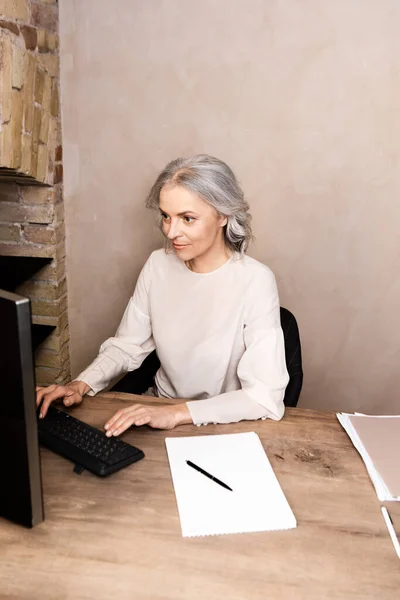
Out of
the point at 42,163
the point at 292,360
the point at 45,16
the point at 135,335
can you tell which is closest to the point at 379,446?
the point at 292,360

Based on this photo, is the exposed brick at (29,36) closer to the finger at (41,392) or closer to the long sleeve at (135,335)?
the long sleeve at (135,335)

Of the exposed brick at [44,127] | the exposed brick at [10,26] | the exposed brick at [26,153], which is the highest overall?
the exposed brick at [10,26]

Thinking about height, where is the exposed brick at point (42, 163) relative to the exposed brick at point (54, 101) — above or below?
below

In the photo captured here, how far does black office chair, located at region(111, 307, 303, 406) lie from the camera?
1.83 metres

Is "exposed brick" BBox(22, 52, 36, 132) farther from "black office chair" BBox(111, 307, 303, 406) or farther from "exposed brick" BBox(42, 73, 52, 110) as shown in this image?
"black office chair" BBox(111, 307, 303, 406)

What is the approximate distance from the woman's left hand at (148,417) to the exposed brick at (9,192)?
1232mm

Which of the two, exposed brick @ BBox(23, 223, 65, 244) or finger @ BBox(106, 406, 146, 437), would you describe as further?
exposed brick @ BBox(23, 223, 65, 244)

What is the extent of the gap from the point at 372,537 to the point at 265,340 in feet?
2.36

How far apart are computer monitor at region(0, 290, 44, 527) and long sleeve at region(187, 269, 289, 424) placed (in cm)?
54

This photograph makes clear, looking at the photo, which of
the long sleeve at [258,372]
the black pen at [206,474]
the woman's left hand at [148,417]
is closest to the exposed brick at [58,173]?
the long sleeve at [258,372]

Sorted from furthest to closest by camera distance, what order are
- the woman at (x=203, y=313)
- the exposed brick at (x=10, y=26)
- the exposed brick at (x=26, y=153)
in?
1. the exposed brick at (x=26, y=153)
2. the exposed brick at (x=10, y=26)
3. the woman at (x=203, y=313)

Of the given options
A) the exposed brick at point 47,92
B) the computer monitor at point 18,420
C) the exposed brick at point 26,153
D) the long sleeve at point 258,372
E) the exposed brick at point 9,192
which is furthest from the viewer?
the exposed brick at point 9,192

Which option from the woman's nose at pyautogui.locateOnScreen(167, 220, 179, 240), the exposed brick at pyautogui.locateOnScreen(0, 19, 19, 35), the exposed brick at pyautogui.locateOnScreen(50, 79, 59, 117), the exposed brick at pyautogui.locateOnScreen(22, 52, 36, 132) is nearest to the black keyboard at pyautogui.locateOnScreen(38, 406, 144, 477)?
the woman's nose at pyautogui.locateOnScreen(167, 220, 179, 240)

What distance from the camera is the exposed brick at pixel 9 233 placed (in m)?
2.34
